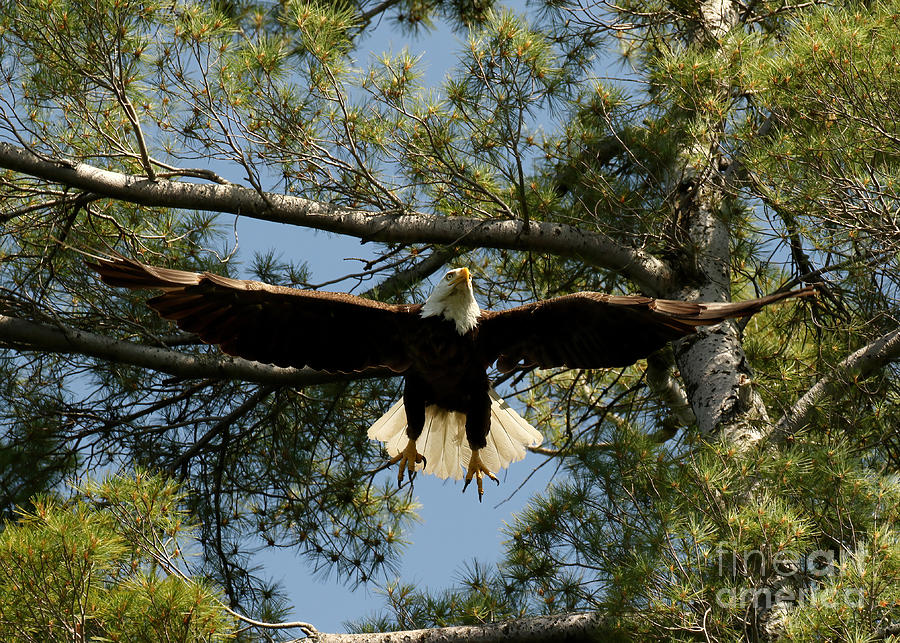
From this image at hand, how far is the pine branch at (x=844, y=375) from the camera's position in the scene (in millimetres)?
3441

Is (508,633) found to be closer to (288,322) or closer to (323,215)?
(288,322)

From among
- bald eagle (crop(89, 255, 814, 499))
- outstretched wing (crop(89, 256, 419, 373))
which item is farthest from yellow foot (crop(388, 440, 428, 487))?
outstretched wing (crop(89, 256, 419, 373))

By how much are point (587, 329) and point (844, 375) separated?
103 cm

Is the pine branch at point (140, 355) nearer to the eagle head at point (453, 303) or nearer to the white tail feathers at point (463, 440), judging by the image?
the eagle head at point (453, 303)

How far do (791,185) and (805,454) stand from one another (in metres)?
0.90

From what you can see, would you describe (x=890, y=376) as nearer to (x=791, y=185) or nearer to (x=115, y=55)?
(x=791, y=185)

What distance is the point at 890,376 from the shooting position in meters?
3.93

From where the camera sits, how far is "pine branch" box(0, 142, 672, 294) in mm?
3773

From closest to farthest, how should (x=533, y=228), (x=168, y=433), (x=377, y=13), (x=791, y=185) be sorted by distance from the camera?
(x=791, y=185) < (x=533, y=228) < (x=168, y=433) < (x=377, y=13)

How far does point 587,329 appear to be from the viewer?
4.09 metres

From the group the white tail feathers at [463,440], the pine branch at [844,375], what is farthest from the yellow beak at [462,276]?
the pine branch at [844,375]

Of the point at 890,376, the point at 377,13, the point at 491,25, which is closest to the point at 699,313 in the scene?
the point at 890,376

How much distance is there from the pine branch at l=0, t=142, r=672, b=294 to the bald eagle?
205mm

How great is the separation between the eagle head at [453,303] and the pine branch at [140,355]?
637 millimetres
